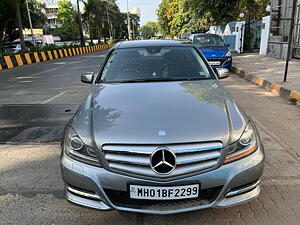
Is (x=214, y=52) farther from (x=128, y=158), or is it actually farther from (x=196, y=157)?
(x=128, y=158)

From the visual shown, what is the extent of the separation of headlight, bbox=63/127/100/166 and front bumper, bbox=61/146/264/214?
0.04 metres

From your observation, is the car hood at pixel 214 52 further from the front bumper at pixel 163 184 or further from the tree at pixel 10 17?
the tree at pixel 10 17

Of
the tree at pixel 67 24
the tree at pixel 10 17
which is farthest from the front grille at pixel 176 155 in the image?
the tree at pixel 67 24

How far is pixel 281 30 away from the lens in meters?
14.2

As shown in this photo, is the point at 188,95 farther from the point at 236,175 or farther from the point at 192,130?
the point at 236,175

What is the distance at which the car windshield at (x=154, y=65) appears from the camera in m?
3.37

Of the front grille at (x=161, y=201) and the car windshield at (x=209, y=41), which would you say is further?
the car windshield at (x=209, y=41)

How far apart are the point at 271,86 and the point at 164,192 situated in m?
6.66

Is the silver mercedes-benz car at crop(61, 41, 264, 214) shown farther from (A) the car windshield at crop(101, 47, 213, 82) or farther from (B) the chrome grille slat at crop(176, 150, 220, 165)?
(A) the car windshield at crop(101, 47, 213, 82)

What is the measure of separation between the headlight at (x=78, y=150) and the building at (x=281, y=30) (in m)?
12.8

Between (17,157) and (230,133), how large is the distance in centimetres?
299

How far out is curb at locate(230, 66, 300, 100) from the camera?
643 centimetres

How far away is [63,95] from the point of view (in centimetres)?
742

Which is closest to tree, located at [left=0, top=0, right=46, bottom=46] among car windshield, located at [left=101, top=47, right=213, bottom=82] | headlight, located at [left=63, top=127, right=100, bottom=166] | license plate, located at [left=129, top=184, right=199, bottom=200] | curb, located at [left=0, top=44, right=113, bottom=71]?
curb, located at [left=0, top=44, right=113, bottom=71]
